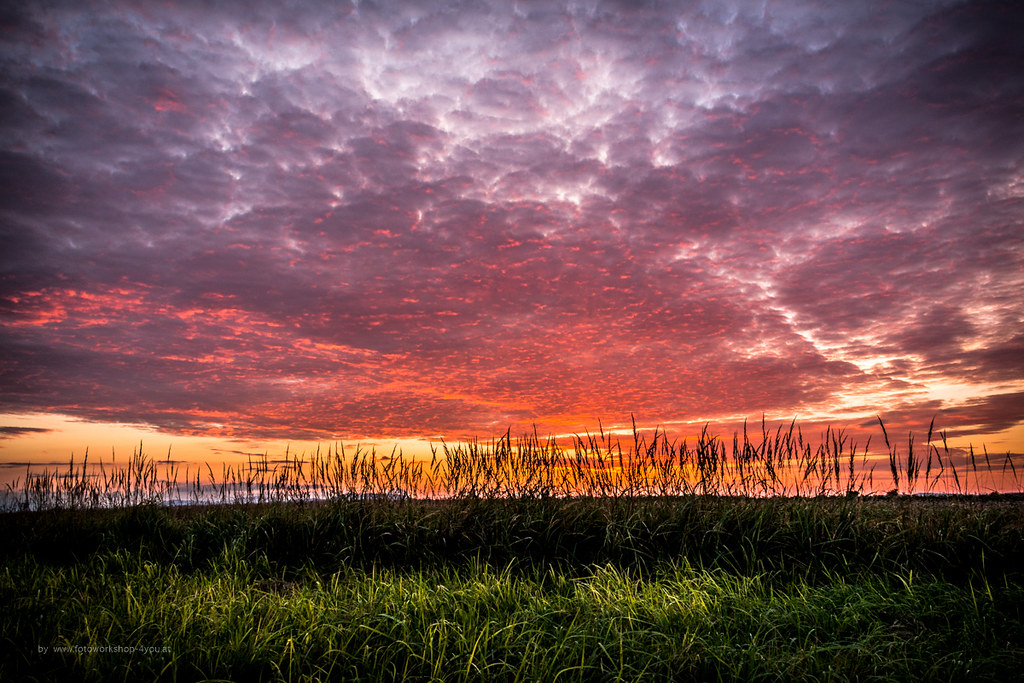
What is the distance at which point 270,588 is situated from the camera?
5738 mm

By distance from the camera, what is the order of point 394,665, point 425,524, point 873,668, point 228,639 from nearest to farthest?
point 394,665, point 873,668, point 228,639, point 425,524

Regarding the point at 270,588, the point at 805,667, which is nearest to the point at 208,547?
the point at 270,588

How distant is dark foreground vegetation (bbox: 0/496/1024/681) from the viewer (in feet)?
11.7

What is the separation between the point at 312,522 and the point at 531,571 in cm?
300

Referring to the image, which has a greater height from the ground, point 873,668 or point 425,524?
point 425,524

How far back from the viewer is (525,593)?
4.67 m

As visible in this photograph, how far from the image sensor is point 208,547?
7430 millimetres

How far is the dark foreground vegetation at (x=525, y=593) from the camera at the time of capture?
356 cm

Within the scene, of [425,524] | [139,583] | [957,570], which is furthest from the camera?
[425,524]

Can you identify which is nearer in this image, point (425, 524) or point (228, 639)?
point (228, 639)

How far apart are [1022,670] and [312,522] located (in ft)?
22.7

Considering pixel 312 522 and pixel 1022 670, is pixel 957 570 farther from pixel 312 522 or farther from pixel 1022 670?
pixel 312 522

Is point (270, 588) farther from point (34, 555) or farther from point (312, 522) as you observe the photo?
point (34, 555)

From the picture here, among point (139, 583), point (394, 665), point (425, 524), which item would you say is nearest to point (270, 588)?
point (139, 583)
